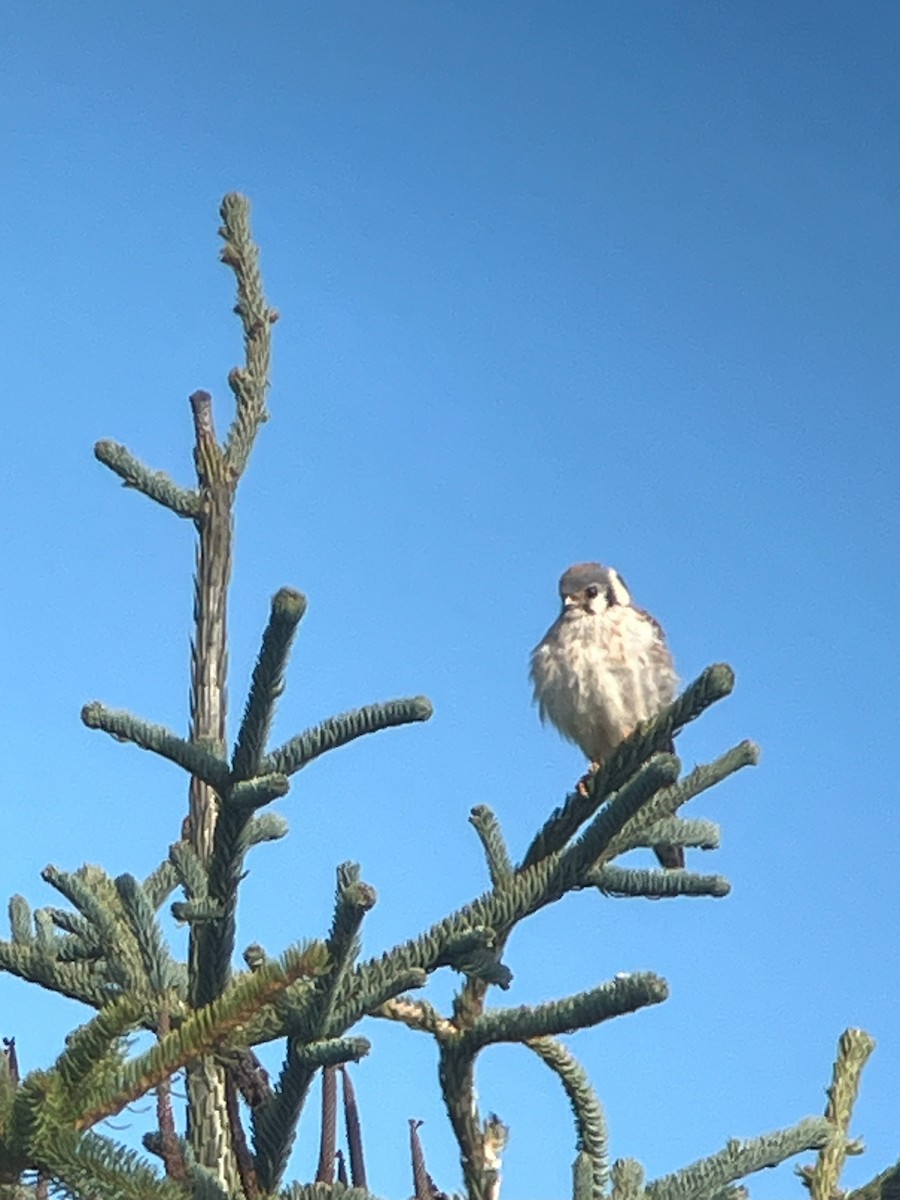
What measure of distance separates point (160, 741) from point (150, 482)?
2.76ft

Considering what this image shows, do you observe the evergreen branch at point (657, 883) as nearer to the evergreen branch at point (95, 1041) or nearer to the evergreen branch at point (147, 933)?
the evergreen branch at point (147, 933)

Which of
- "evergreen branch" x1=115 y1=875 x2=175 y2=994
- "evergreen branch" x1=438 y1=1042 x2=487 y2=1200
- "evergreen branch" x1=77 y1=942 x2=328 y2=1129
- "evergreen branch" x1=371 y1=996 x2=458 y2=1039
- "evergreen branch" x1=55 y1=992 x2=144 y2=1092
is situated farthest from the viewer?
"evergreen branch" x1=371 y1=996 x2=458 y2=1039

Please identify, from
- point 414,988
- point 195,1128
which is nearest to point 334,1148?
point 195,1128

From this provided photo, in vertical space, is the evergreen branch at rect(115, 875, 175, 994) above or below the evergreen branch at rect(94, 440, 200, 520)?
below

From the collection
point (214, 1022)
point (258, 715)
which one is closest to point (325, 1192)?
point (214, 1022)

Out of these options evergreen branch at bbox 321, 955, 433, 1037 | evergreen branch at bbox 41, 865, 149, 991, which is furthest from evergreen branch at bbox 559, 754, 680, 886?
evergreen branch at bbox 41, 865, 149, 991

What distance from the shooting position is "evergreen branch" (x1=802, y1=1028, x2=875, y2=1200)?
3.22 metres

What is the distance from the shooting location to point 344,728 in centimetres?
291

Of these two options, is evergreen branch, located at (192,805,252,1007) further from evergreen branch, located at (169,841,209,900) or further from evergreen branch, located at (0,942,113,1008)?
evergreen branch, located at (0,942,113,1008)

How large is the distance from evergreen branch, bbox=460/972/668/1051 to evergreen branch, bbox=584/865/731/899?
422mm

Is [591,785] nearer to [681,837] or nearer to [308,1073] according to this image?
[681,837]

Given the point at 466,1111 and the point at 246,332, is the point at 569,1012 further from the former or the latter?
the point at 246,332

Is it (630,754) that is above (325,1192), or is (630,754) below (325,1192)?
above

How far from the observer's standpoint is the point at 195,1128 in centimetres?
281
